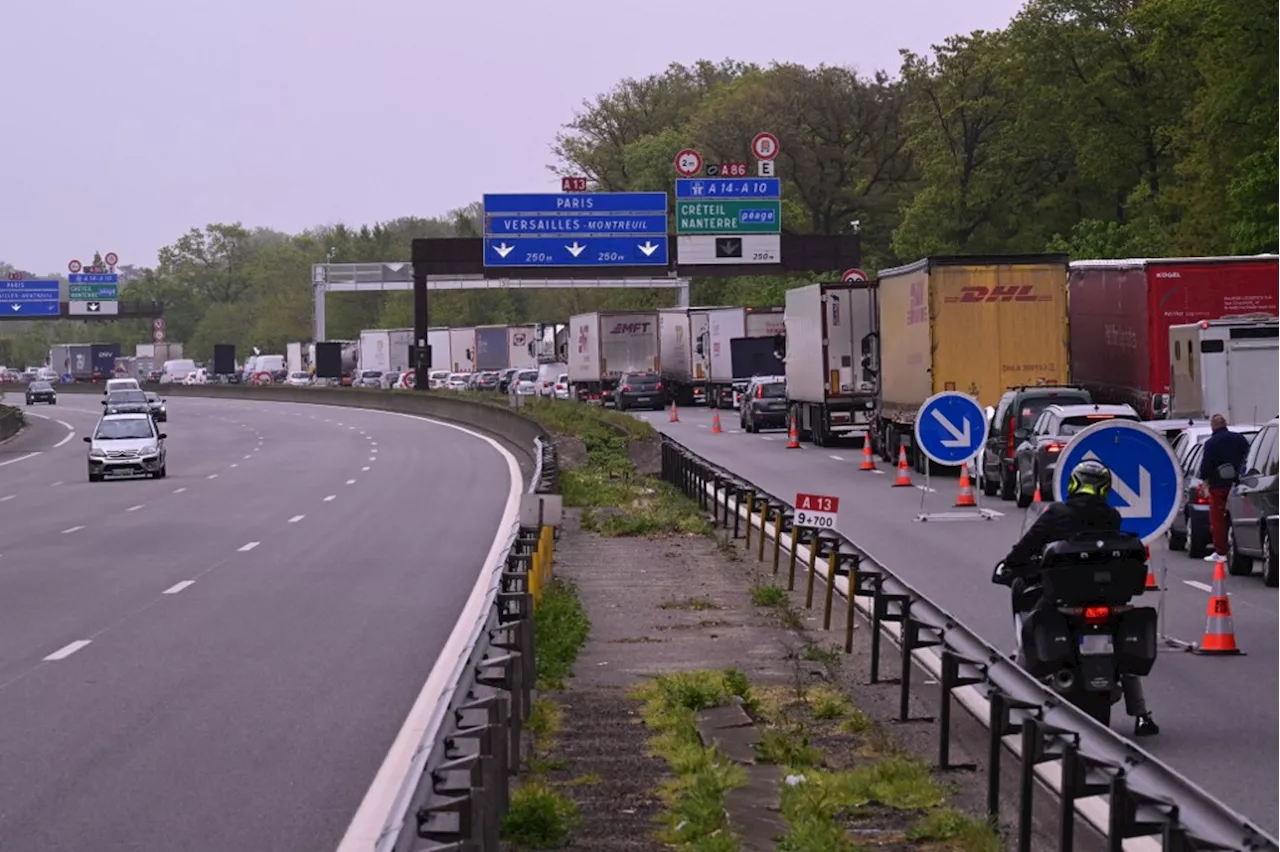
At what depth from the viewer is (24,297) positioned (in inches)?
4631

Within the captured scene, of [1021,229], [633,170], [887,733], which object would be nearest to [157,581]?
[887,733]

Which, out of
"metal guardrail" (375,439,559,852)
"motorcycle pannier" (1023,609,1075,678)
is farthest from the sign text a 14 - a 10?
→ "motorcycle pannier" (1023,609,1075,678)

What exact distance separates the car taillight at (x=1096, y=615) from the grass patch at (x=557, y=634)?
363cm

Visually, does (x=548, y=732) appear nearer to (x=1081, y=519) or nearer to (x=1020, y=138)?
(x=1081, y=519)

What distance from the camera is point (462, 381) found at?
10588 centimetres

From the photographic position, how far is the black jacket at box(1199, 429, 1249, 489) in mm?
22250

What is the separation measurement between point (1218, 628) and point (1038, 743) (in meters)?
7.50

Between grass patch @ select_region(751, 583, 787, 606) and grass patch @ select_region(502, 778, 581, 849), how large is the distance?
8970 mm

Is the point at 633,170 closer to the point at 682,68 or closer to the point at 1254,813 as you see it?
the point at 682,68

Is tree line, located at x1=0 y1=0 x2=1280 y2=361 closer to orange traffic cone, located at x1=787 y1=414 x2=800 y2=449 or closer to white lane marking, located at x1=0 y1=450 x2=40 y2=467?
orange traffic cone, located at x1=787 y1=414 x2=800 y2=449

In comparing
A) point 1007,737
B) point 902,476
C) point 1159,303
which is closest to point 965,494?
point 902,476

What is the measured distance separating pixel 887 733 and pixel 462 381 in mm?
94972

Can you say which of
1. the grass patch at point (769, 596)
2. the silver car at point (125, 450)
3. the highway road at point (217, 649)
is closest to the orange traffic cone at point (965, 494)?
the highway road at point (217, 649)

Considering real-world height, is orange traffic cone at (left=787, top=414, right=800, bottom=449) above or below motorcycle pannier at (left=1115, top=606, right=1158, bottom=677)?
below
